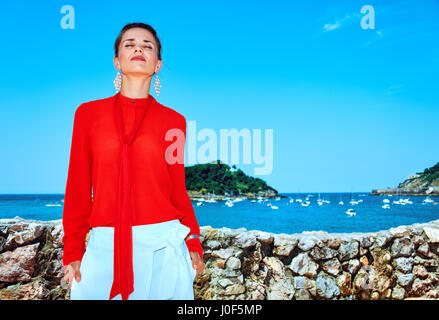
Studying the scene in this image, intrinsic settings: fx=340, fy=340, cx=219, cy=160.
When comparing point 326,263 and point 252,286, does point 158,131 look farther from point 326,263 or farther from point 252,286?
point 326,263

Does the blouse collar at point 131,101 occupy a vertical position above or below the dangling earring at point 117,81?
below

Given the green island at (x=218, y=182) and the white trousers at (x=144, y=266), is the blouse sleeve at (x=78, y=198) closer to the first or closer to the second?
the white trousers at (x=144, y=266)

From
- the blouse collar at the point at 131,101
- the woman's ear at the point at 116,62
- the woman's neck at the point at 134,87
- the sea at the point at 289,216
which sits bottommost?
the sea at the point at 289,216

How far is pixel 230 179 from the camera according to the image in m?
51.8

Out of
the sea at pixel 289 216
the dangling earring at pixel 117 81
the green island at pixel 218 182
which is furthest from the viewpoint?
the green island at pixel 218 182

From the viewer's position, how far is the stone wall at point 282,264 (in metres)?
3.06

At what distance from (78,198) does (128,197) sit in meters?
0.30

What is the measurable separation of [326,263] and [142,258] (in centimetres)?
265

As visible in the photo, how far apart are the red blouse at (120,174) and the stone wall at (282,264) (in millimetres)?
1728

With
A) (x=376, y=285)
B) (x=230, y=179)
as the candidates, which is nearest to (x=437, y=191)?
(x=230, y=179)

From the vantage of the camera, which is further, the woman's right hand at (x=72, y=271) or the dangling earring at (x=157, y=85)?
the dangling earring at (x=157, y=85)

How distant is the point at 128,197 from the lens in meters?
1.44

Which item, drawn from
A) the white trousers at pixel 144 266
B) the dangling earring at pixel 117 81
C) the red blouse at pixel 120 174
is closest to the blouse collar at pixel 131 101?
the red blouse at pixel 120 174

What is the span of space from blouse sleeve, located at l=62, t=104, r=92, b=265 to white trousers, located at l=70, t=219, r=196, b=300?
0.11 m
